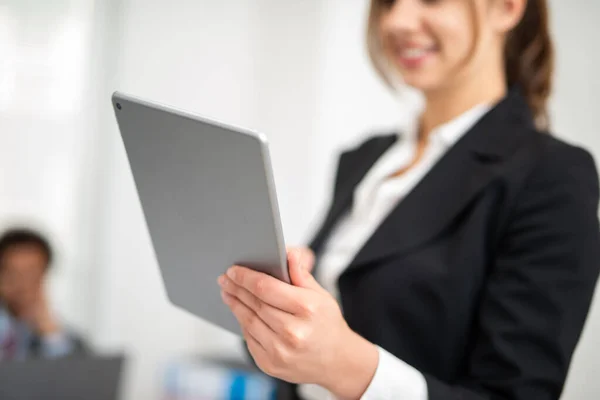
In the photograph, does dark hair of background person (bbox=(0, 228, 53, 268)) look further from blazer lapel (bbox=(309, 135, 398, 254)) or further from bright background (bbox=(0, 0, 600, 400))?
blazer lapel (bbox=(309, 135, 398, 254))

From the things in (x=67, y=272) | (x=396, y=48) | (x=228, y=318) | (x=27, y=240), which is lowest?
(x=67, y=272)

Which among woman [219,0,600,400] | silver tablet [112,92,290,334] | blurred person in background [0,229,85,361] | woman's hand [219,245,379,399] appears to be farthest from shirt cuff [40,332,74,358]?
woman's hand [219,245,379,399]

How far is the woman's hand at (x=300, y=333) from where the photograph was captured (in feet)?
1.48

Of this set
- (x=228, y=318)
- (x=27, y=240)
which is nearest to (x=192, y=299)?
(x=228, y=318)

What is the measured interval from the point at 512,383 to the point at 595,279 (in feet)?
0.47

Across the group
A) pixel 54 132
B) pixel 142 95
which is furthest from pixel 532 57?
pixel 54 132

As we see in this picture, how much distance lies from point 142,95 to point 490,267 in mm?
1244

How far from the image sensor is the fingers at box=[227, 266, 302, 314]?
450 millimetres

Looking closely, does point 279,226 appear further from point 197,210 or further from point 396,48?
point 396,48

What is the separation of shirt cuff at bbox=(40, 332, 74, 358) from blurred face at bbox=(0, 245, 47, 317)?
0.35 feet

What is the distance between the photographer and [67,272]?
1585 mm

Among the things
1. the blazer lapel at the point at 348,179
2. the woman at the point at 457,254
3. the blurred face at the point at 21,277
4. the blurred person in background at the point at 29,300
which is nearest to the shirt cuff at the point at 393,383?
the woman at the point at 457,254

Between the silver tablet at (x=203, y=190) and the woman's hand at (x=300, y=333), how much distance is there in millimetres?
20

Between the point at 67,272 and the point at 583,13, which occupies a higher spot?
the point at 583,13
